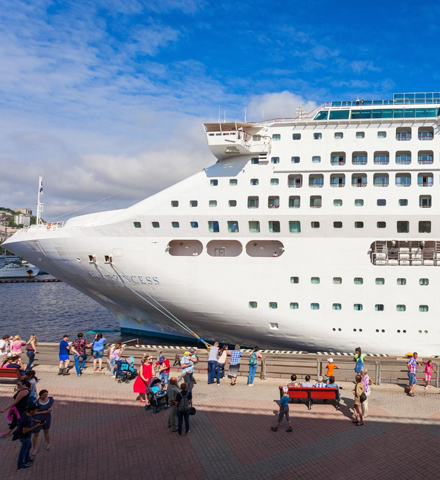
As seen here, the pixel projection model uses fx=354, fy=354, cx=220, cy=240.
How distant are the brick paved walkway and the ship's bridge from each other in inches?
438

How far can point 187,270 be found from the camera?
56.0 ft

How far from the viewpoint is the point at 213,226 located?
17203 mm

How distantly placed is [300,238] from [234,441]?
33.5 feet

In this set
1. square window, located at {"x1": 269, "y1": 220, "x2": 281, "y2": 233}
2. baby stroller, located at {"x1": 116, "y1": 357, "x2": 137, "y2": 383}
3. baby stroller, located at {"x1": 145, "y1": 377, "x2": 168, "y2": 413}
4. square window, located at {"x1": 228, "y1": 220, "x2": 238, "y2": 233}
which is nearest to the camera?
baby stroller, located at {"x1": 145, "y1": 377, "x2": 168, "y2": 413}

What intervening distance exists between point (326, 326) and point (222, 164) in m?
9.27

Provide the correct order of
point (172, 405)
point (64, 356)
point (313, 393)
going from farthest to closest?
1. point (64, 356)
2. point (313, 393)
3. point (172, 405)

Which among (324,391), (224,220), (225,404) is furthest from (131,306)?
(324,391)

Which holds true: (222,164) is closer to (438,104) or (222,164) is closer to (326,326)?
(326,326)

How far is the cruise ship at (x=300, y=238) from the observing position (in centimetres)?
1596

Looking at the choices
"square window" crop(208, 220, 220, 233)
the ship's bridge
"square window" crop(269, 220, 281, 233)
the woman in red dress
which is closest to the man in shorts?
the woman in red dress

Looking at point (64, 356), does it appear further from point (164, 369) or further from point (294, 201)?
point (294, 201)

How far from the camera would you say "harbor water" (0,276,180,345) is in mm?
27750

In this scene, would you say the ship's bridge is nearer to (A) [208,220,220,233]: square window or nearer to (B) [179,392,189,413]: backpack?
(A) [208,220,220,233]: square window

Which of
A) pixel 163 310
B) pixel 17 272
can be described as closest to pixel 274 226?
pixel 163 310
